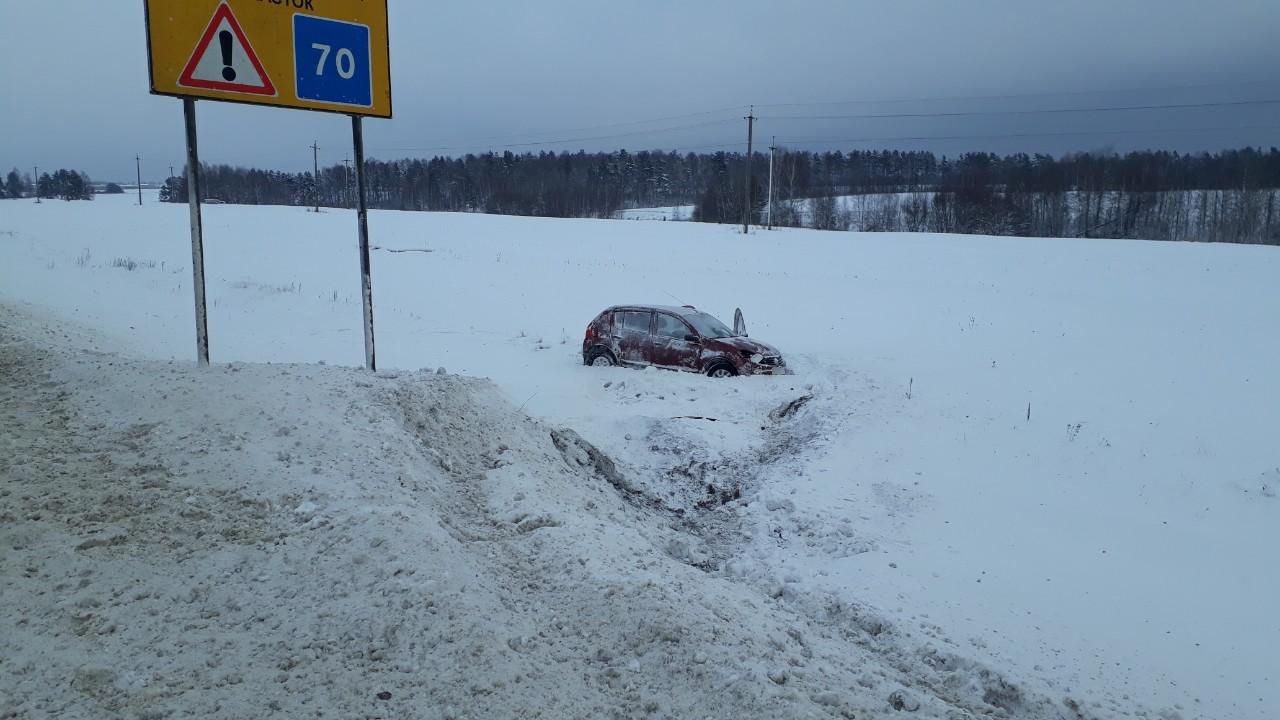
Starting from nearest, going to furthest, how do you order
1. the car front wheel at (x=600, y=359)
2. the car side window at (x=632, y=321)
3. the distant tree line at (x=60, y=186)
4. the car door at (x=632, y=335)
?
the car door at (x=632, y=335), the car side window at (x=632, y=321), the car front wheel at (x=600, y=359), the distant tree line at (x=60, y=186)

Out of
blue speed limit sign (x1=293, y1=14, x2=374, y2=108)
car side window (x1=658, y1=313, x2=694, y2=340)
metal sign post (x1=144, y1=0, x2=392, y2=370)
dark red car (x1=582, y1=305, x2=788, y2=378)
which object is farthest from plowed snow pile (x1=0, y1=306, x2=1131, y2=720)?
car side window (x1=658, y1=313, x2=694, y2=340)

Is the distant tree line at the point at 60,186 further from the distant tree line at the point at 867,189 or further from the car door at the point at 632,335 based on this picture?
the car door at the point at 632,335

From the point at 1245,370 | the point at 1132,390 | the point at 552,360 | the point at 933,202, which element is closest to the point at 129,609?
the point at 552,360

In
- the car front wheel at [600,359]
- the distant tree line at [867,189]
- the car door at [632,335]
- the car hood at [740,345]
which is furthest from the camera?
the distant tree line at [867,189]

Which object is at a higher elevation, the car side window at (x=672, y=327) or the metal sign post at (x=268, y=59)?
the metal sign post at (x=268, y=59)

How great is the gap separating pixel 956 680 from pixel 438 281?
25322 millimetres

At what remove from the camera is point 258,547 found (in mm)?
4680

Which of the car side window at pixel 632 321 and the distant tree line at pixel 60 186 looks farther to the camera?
the distant tree line at pixel 60 186

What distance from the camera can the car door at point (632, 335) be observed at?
14.8 m

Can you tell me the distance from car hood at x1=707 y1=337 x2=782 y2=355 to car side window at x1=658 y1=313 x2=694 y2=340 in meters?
0.57

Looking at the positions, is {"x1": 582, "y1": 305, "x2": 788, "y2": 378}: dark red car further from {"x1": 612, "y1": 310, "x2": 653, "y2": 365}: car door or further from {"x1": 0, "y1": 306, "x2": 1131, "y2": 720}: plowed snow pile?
{"x1": 0, "y1": 306, "x2": 1131, "y2": 720}: plowed snow pile

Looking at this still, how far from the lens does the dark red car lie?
14.1 metres

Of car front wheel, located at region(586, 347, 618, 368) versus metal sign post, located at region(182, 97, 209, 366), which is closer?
metal sign post, located at region(182, 97, 209, 366)

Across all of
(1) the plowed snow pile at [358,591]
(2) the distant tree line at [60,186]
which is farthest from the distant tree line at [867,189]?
(1) the plowed snow pile at [358,591]
